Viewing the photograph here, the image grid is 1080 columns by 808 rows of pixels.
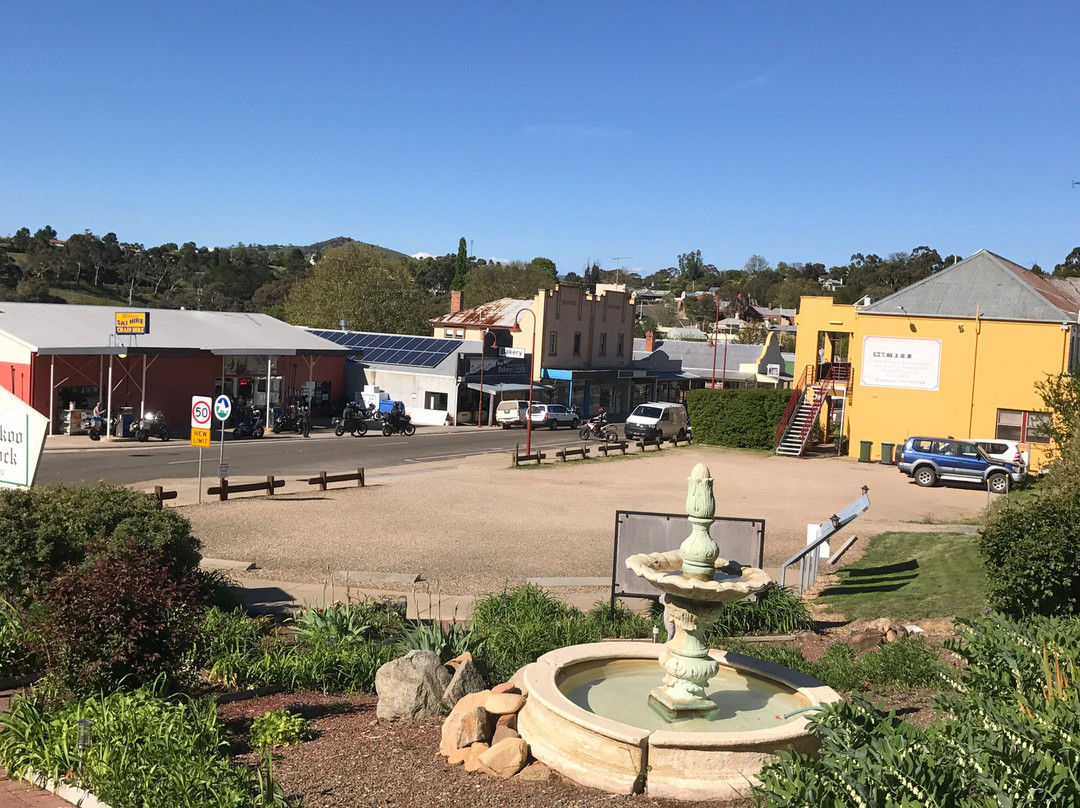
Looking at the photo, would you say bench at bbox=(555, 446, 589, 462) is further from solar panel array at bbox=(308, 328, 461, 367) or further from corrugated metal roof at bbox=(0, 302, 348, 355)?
corrugated metal roof at bbox=(0, 302, 348, 355)

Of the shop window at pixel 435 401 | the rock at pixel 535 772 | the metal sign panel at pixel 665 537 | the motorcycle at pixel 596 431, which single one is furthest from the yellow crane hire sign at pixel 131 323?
the rock at pixel 535 772

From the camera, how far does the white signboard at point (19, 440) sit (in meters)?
12.1

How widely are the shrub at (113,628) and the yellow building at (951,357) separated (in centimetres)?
3324

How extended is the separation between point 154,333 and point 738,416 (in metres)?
24.4

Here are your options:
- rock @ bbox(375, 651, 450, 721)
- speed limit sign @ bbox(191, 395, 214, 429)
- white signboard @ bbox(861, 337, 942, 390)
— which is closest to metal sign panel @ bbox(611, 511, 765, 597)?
rock @ bbox(375, 651, 450, 721)

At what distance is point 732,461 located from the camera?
36.7 metres

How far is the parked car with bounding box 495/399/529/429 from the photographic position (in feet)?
157

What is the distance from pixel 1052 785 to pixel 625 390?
57.2m

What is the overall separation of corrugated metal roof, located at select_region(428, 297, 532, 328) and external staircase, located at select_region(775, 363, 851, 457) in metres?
21.4

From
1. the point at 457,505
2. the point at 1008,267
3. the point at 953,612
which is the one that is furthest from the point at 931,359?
the point at 953,612

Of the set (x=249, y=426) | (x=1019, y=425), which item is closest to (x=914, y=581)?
(x=1019, y=425)

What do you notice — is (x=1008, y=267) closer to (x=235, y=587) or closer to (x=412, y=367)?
(x=412, y=367)

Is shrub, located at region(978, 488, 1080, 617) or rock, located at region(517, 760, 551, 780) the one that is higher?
shrub, located at region(978, 488, 1080, 617)

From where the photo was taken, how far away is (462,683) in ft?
27.2
